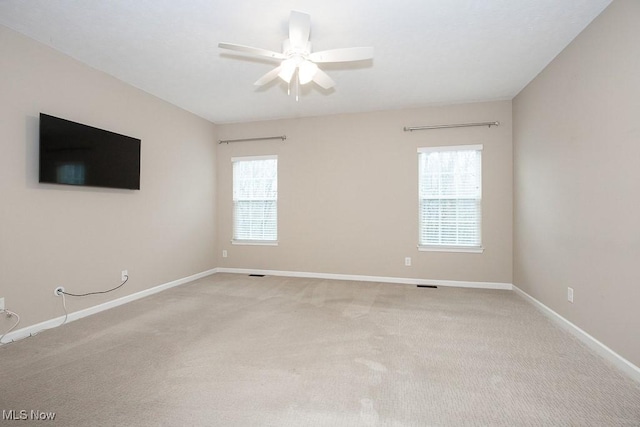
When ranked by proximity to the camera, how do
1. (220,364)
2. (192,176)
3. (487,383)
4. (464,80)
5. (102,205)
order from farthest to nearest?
(192,176), (464,80), (102,205), (220,364), (487,383)

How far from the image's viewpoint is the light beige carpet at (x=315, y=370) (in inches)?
65.0

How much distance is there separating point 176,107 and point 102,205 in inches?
75.6

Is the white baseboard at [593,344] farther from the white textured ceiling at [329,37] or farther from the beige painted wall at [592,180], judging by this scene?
the white textured ceiling at [329,37]

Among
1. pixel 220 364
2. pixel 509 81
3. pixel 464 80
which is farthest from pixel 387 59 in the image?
pixel 220 364

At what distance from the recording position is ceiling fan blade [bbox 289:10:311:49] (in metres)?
2.12

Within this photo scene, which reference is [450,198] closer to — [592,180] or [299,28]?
[592,180]

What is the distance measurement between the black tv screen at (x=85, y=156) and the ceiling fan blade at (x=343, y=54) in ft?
8.36

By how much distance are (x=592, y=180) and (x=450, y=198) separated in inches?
79.9

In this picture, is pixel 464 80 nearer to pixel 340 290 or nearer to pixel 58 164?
pixel 340 290

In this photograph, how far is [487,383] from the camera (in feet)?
6.32

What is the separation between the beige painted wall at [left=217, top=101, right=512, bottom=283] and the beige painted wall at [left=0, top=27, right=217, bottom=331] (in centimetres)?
106

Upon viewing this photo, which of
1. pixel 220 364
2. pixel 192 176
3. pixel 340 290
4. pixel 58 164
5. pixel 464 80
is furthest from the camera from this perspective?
pixel 192 176

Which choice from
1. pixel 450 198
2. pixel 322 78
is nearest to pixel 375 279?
pixel 450 198

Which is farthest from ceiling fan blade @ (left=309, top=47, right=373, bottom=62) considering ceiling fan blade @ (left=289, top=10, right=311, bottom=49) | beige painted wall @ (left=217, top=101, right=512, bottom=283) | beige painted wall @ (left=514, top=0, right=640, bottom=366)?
beige painted wall @ (left=217, top=101, right=512, bottom=283)
